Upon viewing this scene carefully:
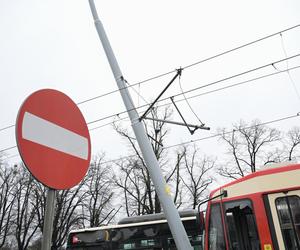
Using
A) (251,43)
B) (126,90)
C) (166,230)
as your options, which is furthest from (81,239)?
(251,43)

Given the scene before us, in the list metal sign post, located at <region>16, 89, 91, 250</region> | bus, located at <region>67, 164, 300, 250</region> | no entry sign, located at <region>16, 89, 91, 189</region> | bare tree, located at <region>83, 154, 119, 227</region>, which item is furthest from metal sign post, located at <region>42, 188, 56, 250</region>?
bare tree, located at <region>83, 154, 119, 227</region>

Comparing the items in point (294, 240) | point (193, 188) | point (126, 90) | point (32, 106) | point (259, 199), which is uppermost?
point (193, 188)

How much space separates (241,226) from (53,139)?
3978 millimetres

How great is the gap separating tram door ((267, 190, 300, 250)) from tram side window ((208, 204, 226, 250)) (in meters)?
1.03

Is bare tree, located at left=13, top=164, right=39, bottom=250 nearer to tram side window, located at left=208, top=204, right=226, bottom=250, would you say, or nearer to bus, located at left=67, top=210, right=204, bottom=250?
bus, located at left=67, top=210, right=204, bottom=250

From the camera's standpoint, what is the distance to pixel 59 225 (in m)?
33.3

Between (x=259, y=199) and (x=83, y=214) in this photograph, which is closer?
(x=259, y=199)

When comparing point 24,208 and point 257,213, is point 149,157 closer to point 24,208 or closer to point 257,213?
point 257,213

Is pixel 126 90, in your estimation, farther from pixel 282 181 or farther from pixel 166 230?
pixel 166 230

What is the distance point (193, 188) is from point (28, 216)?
1824 centimetres

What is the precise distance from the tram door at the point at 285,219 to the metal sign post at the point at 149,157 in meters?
2.01

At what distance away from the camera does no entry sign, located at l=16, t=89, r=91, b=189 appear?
2.02m

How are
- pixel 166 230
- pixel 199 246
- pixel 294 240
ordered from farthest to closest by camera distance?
pixel 166 230 < pixel 199 246 < pixel 294 240

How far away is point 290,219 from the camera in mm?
4527
